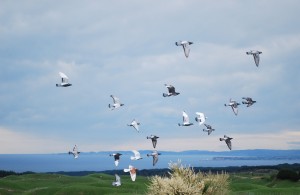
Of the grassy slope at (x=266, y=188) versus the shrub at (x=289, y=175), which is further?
the shrub at (x=289, y=175)

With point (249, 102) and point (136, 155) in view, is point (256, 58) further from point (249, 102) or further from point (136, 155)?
point (136, 155)

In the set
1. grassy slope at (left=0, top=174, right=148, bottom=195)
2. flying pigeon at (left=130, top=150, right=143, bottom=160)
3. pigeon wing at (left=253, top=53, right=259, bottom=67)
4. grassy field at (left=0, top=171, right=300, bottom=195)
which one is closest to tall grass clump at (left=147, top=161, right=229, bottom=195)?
flying pigeon at (left=130, top=150, right=143, bottom=160)

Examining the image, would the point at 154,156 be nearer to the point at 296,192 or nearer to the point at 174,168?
the point at 174,168

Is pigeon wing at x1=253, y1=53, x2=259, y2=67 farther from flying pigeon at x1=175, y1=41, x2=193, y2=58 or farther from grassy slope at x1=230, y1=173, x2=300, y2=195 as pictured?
grassy slope at x1=230, y1=173, x2=300, y2=195

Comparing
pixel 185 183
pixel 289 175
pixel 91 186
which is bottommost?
pixel 91 186

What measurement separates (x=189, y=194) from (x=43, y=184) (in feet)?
190

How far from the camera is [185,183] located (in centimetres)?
2825

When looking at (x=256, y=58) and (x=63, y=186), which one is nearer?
(x=256, y=58)

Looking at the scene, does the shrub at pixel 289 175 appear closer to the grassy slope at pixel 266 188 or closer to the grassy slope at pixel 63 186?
the grassy slope at pixel 266 188

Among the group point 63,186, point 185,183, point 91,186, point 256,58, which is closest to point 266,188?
point 91,186

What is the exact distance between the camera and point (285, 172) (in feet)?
280

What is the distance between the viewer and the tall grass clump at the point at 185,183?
27703 mm

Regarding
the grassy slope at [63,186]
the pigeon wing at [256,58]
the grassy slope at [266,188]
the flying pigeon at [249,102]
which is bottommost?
the grassy slope at [266,188]

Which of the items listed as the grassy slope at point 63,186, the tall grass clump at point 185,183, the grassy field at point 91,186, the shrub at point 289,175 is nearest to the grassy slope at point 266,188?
the grassy field at point 91,186
